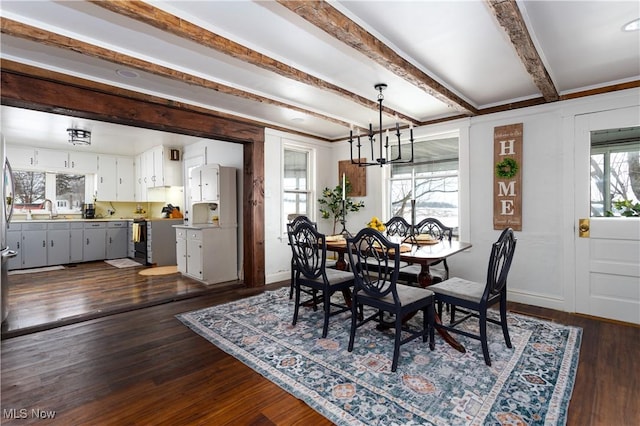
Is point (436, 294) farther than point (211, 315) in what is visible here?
No

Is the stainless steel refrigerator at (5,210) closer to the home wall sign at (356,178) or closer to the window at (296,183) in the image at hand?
the window at (296,183)

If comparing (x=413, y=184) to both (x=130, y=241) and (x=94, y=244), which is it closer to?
(x=130, y=241)

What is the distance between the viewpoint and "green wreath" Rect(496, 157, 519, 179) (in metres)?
3.83

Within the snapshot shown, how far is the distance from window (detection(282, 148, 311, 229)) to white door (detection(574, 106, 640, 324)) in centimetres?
372

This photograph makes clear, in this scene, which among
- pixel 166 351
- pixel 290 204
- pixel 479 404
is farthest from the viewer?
pixel 290 204

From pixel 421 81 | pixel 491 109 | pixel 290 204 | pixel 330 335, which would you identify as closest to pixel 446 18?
pixel 421 81

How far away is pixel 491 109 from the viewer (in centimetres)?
399

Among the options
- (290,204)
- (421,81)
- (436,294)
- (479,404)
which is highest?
(421,81)

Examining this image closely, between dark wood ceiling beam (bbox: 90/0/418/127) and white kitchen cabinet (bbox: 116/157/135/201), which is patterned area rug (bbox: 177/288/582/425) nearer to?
dark wood ceiling beam (bbox: 90/0/418/127)

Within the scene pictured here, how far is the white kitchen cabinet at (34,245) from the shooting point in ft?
19.6

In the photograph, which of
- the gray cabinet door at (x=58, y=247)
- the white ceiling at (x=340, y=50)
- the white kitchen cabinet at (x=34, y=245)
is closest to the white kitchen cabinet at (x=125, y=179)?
the gray cabinet door at (x=58, y=247)

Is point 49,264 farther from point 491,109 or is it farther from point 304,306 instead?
point 491,109

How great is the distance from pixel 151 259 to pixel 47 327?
10.6 ft

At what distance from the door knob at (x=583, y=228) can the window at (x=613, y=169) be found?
0.10 m
